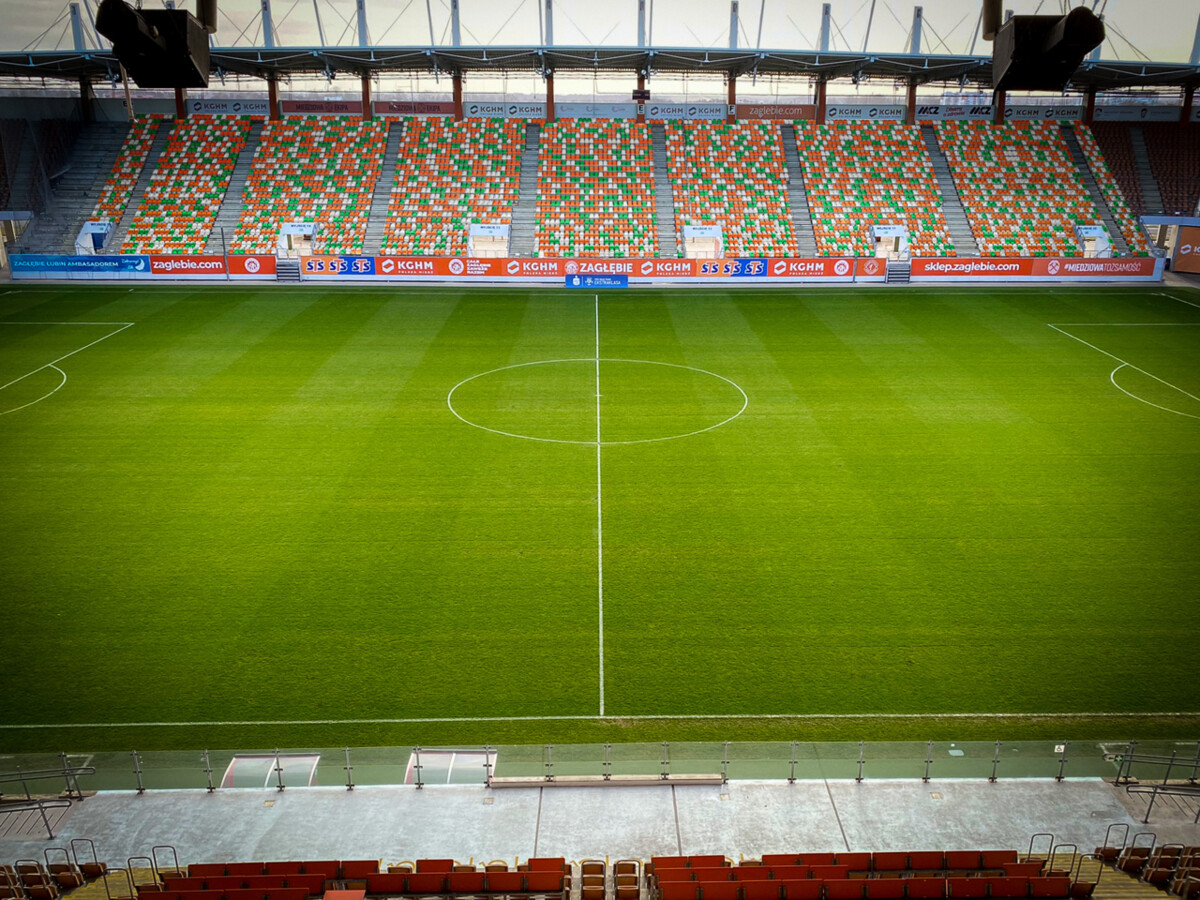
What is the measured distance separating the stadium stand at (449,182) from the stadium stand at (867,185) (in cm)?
1714

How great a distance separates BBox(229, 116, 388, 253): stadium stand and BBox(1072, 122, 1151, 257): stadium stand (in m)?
41.4

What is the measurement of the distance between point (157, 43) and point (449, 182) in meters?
35.9

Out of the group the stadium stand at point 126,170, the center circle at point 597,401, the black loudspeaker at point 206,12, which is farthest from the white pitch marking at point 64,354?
the stadium stand at point 126,170

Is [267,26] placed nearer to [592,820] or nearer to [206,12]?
[206,12]

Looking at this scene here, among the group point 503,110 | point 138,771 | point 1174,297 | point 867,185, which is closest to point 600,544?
point 138,771

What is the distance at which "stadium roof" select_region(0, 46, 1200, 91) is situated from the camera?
47.3 m

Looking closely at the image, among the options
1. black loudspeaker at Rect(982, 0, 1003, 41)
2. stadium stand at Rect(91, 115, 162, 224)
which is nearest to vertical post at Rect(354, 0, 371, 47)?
stadium stand at Rect(91, 115, 162, 224)

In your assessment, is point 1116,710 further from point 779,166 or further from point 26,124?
point 26,124

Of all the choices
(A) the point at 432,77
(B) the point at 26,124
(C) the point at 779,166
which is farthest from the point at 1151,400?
(B) the point at 26,124

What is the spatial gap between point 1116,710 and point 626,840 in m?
7.57

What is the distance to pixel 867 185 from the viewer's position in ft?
168

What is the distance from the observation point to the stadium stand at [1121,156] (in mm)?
52156

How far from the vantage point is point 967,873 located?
9391 millimetres

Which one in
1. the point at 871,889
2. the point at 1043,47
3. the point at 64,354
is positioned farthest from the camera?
the point at 64,354
